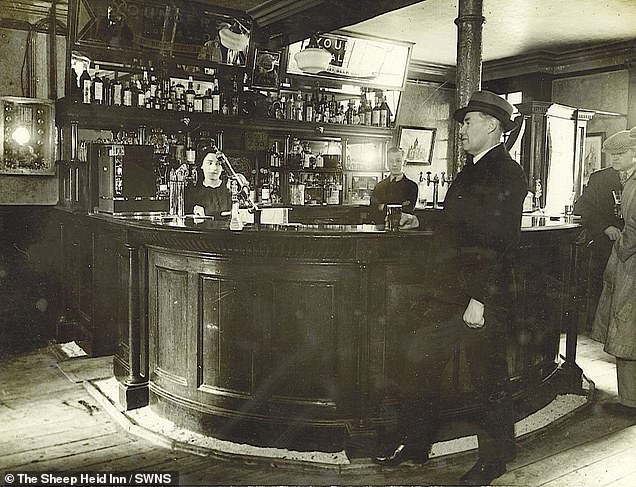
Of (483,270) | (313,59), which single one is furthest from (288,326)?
(313,59)

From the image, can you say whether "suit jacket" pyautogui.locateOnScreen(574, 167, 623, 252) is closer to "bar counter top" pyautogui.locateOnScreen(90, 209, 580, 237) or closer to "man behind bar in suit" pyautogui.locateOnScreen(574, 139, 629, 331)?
"man behind bar in suit" pyautogui.locateOnScreen(574, 139, 629, 331)

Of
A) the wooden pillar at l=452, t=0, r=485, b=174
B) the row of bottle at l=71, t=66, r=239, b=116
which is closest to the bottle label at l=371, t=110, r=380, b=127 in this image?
the row of bottle at l=71, t=66, r=239, b=116

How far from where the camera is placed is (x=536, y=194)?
7.12 m

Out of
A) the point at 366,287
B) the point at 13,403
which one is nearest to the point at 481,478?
the point at 366,287

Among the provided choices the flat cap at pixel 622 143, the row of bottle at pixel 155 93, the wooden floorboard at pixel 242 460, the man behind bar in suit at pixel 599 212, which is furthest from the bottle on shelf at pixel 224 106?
the flat cap at pixel 622 143

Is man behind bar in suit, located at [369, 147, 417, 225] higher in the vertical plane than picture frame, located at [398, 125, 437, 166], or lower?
lower

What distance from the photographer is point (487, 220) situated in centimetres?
291

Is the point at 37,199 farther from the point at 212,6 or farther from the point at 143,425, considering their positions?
the point at 143,425

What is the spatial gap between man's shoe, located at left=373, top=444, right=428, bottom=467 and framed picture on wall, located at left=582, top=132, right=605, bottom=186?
687 centimetres

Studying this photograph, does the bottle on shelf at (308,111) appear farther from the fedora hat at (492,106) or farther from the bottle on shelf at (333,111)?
the fedora hat at (492,106)

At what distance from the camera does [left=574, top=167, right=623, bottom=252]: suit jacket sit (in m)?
6.20

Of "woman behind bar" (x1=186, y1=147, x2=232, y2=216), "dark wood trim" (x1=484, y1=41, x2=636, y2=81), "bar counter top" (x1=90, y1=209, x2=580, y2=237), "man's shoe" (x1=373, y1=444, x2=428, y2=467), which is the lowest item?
"man's shoe" (x1=373, y1=444, x2=428, y2=467)

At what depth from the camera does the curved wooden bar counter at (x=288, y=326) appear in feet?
11.0

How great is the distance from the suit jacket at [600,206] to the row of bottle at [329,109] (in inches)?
112
